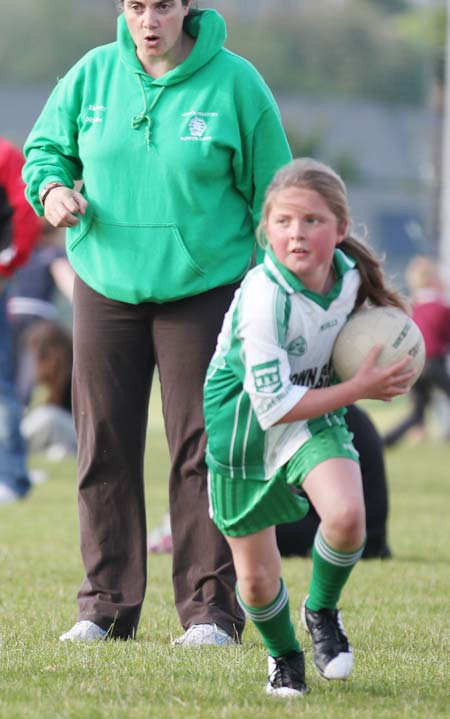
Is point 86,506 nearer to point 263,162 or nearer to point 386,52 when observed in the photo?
point 263,162

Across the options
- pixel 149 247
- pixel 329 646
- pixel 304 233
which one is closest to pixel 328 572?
pixel 329 646

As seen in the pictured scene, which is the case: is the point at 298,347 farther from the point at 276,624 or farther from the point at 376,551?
the point at 376,551

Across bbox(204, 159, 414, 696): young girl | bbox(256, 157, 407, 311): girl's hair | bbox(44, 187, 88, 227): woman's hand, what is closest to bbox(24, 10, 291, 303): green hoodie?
bbox(44, 187, 88, 227): woman's hand

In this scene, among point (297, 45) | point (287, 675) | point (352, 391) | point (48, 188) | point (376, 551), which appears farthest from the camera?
point (297, 45)

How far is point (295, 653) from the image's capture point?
15.1ft

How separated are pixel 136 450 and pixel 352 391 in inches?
58.0

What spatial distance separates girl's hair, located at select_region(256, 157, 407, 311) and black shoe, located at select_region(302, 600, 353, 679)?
0.95 meters

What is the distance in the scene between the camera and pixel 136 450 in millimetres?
5617

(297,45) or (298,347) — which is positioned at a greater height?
(298,347)

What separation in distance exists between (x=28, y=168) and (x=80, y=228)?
0.29m

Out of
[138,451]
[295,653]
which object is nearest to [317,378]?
[295,653]

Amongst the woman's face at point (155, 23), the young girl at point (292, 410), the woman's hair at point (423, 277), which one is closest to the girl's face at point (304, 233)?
the young girl at point (292, 410)

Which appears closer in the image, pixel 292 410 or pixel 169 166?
pixel 292 410

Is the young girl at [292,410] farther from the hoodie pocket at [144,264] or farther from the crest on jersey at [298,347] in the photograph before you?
the hoodie pocket at [144,264]
